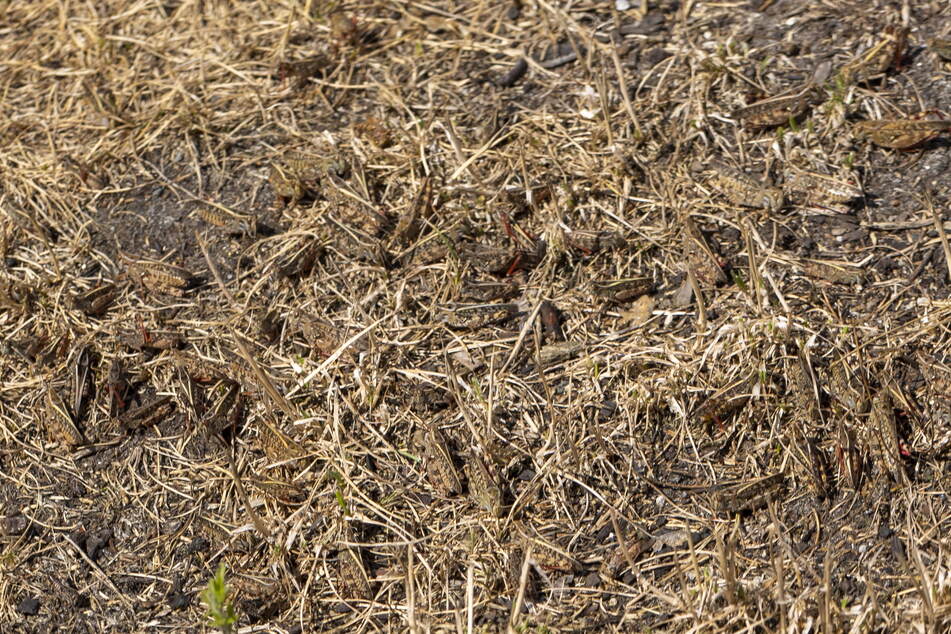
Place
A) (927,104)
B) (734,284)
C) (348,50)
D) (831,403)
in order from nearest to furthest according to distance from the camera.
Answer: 1. (831,403)
2. (734,284)
3. (927,104)
4. (348,50)

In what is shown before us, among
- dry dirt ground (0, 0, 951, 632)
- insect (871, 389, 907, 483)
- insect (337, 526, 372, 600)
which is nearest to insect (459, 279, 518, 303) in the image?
dry dirt ground (0, 0, 951, 632)

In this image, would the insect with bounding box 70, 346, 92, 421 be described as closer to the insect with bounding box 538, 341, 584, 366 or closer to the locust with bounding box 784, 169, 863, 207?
the insect with bounding box 538, 341, 584, 366

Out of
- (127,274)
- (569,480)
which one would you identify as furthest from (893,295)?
(127,274)

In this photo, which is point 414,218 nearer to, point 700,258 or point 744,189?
point 700,258

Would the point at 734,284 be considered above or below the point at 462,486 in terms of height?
above

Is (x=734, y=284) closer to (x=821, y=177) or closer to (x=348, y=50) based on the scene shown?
(x=821, y=177)

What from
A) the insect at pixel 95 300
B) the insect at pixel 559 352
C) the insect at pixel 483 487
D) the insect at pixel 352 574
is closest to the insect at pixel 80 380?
the insect at pixel 95 300

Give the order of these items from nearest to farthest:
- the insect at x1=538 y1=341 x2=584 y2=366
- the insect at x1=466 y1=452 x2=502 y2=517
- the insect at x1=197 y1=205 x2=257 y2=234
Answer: the insect at x1=466 y1=452 x2=502 y2=517 < the insect at x1=538 y1=341 x2=584 y2=366 < the insect at x1=197 y1=205 x2=257 y2=234
